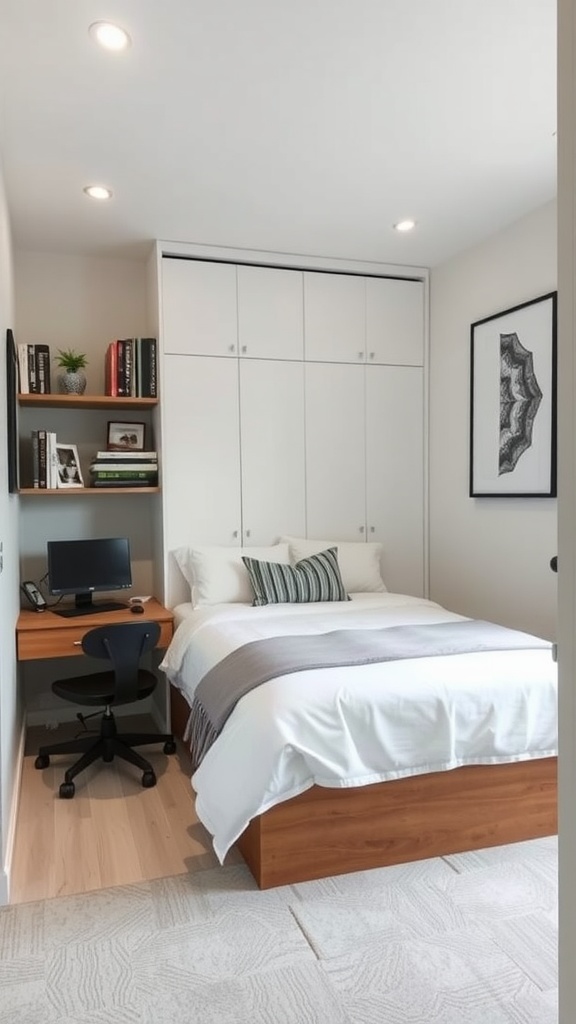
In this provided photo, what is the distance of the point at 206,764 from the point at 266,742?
0.35 meters

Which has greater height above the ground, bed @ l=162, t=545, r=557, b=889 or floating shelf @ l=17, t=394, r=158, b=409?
floating shelf @ l=17, t=394, r=158, b=409

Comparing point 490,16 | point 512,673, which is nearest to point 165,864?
point 512,673

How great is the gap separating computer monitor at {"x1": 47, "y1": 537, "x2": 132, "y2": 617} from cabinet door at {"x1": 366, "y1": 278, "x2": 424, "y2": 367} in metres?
1.91

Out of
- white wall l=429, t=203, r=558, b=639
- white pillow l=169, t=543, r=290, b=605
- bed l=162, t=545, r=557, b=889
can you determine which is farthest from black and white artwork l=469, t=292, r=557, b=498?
white pillow l=169, t=543, r=290, b=605

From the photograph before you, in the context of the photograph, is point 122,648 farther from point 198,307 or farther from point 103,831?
point 198,307

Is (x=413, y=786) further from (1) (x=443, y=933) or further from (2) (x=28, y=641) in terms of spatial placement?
(2) (x=28, y=641)

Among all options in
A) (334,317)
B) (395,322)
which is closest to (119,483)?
(334,317)

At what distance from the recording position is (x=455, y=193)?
3.14 meters

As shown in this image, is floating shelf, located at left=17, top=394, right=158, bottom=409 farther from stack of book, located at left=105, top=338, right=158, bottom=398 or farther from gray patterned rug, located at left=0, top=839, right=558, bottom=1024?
gray patterned rug, located at left=0, top=839, right=558, bottom=1024

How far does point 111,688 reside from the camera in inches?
118

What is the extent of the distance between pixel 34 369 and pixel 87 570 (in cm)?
109

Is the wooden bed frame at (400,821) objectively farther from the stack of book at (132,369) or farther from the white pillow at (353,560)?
the stack of book at (132,369)

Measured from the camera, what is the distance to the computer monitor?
3.53 metres

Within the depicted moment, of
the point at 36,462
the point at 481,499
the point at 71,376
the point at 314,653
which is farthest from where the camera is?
the point at 481,499
